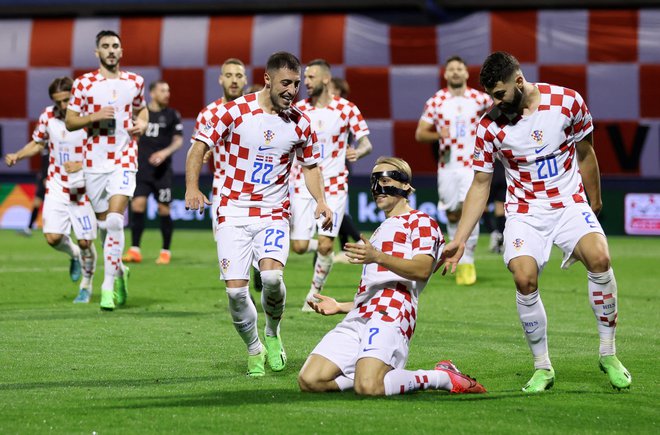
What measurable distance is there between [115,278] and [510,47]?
11.4 meters

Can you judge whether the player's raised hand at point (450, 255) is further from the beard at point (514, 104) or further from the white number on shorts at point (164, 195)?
the white number on shorts at point (164, 195)

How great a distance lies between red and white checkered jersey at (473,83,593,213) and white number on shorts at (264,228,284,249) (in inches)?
54.1

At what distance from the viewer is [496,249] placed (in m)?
18.0

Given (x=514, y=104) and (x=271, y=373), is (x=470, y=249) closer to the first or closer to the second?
(x=271, y=373)

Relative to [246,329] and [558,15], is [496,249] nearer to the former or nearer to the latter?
[558,15]

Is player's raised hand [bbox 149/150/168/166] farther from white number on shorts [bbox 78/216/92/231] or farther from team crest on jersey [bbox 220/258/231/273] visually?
team crest on jersey [bbox 220/258/231/273]

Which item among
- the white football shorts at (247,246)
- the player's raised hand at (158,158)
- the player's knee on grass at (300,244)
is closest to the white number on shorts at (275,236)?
the white football shorts at (247,246)

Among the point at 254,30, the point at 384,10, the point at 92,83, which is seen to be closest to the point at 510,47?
the point at 384,10

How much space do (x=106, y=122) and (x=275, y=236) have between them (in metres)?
3.95

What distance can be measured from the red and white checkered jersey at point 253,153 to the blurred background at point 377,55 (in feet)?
41.9

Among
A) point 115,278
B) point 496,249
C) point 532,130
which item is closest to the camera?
point 532,130

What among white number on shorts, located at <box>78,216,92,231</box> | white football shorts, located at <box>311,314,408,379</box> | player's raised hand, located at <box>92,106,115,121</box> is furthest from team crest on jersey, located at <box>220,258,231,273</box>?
white number on shorts, located at <box>78,216,92,231</box>

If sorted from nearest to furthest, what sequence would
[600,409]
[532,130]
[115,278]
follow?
1. [600,409]
2. [532,130]
3. [115,278]

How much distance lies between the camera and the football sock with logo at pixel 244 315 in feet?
26.2
